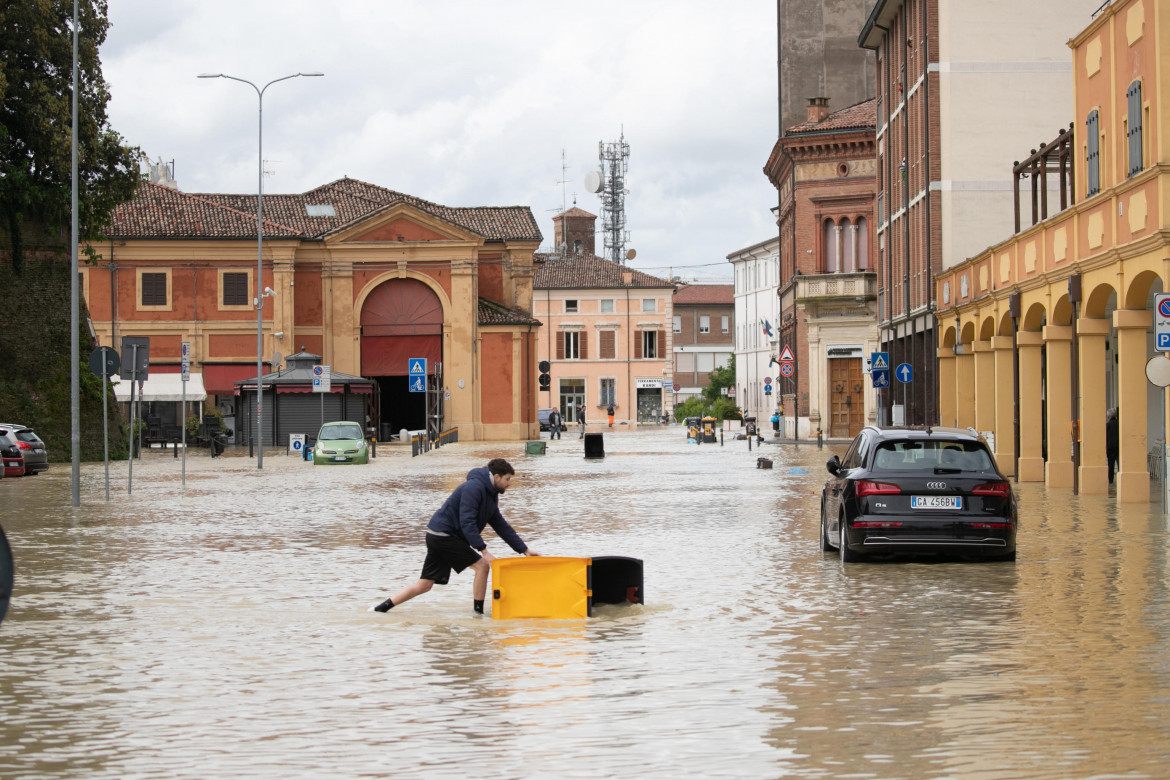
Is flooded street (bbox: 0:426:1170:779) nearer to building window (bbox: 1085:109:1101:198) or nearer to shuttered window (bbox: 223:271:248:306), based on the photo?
building window (bbox: 1085:109:1101:198)

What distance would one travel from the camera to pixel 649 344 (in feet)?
389

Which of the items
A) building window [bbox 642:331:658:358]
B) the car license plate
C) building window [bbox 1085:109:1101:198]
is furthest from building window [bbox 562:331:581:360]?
the car license plate

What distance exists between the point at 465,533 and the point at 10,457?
2694 centimetres

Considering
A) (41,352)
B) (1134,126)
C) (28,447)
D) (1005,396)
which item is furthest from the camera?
(41,352)

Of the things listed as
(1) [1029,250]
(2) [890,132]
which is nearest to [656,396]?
(2) [890,132]

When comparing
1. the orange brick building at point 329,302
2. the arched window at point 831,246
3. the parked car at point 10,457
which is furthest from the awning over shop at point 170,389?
the arched window at point 831,246

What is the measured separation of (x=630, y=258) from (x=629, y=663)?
13033 centimetres

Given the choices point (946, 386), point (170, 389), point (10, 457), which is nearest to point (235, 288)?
point (170, 389)

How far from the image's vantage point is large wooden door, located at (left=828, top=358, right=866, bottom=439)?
66750mm

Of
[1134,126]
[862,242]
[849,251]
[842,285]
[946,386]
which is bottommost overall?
[946,386]

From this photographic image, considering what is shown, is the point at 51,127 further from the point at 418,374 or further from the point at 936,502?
the point at 936,502

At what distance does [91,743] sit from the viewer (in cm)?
750

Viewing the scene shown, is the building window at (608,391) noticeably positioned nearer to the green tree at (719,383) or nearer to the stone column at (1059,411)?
the green tree at (719,383)

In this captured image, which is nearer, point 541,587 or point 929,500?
point 541,587
